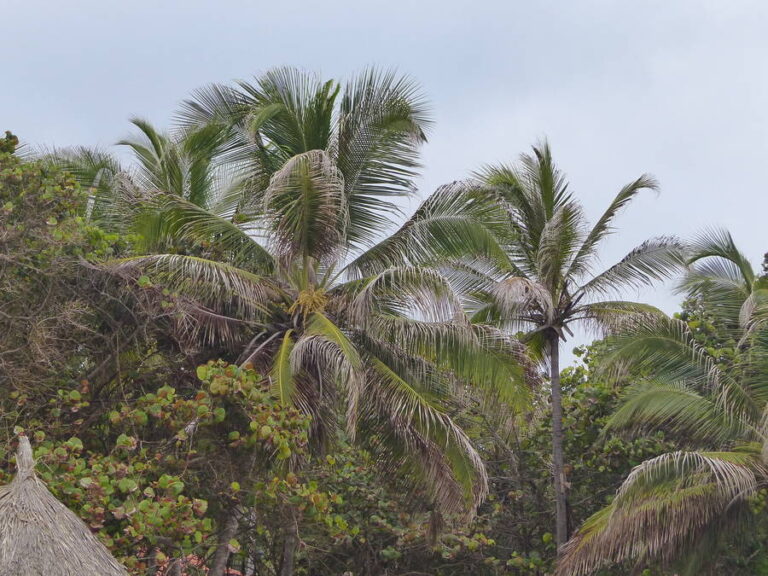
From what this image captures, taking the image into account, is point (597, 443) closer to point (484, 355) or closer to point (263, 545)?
point (484, 355)

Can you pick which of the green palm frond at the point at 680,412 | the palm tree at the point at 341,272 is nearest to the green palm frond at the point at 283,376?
the palm tree at the point at 341,272

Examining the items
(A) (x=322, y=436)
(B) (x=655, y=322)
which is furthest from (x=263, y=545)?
(B) (x=655, y=322)

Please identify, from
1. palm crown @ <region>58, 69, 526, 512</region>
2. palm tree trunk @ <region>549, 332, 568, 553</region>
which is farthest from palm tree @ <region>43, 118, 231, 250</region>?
palm tree trunk @ <region>549, 332, 568, 553</region>

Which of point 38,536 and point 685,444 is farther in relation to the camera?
point 685,444

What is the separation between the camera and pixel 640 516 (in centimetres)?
1224

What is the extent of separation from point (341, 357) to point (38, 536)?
440cm

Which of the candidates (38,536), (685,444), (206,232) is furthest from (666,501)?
(38,536)

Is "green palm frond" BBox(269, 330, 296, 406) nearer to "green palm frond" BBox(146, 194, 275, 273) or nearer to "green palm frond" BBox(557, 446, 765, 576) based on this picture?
"green palm frond" BBox(146, 194, 275, 273)

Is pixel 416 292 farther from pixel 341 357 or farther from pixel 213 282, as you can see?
pixel 213 282

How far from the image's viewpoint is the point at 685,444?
48.0 ft

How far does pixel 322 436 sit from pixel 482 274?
379cm

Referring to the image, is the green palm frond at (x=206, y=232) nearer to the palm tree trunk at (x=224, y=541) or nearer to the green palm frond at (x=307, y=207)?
the green palm frond at (x=307, y=207)

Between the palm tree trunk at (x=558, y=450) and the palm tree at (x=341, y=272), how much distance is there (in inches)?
97.6

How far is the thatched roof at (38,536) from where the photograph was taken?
7.61 meters
